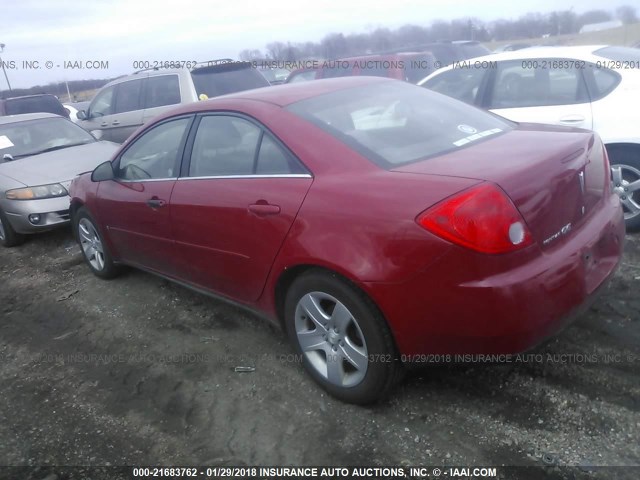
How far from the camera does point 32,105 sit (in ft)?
42.0

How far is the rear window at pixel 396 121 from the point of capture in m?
2.79

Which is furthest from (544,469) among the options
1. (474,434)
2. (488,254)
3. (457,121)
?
(457,121)

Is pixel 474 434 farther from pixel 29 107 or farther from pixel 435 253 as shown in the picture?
pixel 29 107

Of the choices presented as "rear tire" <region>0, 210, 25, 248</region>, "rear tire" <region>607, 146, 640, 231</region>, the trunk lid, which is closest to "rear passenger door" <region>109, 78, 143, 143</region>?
"rear tire" <region>0, 210, 25, 248</region>

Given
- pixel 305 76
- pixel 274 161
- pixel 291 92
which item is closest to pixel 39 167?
pixel 291 92

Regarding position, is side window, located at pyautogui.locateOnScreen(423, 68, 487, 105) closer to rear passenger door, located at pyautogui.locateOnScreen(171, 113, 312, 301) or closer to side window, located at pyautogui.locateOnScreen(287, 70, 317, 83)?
rear passenger door, located at pyautogui.locateOnScreen(171, 113, 312, 301)

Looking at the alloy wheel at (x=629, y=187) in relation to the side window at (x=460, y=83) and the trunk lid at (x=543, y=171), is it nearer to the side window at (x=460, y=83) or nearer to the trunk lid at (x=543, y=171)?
the side window at (x=460, y=83)

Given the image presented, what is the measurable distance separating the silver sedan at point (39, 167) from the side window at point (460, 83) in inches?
149

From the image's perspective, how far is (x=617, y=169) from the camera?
424cm

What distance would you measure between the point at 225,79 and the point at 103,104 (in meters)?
2.70

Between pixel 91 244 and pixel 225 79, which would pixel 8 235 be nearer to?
pixel 91 244

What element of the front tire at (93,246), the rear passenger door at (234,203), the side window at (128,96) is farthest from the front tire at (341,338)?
the side window at (128,96)

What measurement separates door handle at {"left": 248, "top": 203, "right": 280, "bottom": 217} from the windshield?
5057 mm

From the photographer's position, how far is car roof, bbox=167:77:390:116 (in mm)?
3221
